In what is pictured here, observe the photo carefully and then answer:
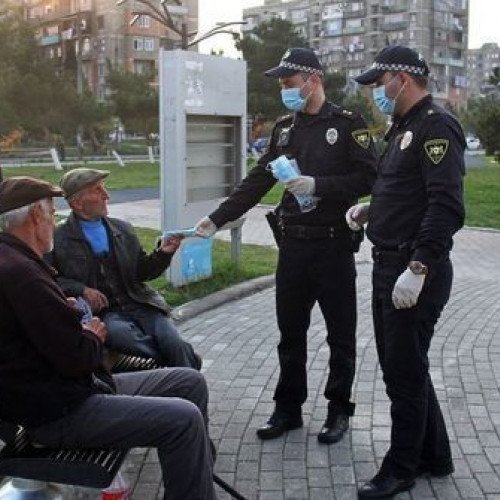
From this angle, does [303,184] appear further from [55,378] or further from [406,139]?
[55,378]

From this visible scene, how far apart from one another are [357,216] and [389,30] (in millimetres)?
108635

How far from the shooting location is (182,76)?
7242 millimetres

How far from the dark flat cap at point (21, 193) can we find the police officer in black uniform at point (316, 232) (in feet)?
→ 4.63

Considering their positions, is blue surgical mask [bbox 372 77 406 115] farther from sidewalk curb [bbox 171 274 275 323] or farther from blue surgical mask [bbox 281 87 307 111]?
sidewalk curb [bbox 171 274 275 323]

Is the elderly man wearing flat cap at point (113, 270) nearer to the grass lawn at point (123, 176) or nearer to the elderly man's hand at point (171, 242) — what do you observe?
the elderly man's hand at point (171, 242)

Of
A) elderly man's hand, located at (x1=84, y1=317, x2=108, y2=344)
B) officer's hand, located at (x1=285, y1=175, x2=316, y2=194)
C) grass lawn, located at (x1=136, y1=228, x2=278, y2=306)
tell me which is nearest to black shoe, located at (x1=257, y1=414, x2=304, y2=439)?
officer's hand, located at (x1=285, y1=175, x2=316, y2=194)

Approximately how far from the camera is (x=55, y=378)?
2850 mm

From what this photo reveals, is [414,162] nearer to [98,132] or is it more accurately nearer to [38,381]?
[38,381]

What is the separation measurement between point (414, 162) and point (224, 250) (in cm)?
753

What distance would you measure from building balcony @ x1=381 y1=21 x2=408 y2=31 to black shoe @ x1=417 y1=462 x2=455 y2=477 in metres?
108

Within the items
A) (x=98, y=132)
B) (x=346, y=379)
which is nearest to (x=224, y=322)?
(x=346, y=379)

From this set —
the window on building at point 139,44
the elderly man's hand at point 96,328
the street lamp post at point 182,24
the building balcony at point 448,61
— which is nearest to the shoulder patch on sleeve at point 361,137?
the elderly man's hand at point 96,328

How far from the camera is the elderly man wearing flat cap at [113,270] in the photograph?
4.09 metres

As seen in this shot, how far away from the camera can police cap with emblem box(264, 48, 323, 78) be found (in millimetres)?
4082
